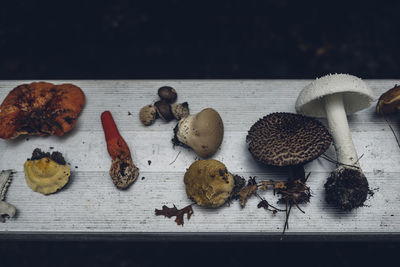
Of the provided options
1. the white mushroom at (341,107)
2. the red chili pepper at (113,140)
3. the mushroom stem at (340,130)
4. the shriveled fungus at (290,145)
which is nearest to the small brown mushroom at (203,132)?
the shriveled fungus at (290,145)

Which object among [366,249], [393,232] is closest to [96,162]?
[393,232]

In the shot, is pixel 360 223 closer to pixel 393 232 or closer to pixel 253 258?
pixel 393 232

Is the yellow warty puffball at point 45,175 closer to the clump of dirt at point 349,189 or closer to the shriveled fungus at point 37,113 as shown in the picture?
the shriveled fungus at point 37,113

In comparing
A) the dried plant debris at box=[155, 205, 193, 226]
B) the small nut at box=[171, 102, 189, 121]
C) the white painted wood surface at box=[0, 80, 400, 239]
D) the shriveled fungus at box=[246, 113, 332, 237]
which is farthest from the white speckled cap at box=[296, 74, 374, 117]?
the dried plant debris at box=[155, 205, 193, 226]

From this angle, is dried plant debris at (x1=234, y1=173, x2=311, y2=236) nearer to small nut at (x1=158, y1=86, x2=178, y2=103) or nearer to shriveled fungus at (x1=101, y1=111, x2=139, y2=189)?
shriveled fungus at (x1=101, y1=111, x2=139, y2=189)

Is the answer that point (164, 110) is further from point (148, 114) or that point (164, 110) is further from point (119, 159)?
point (119, 159)

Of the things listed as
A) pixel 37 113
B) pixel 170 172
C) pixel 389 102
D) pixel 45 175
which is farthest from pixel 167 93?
pixel 389 102
